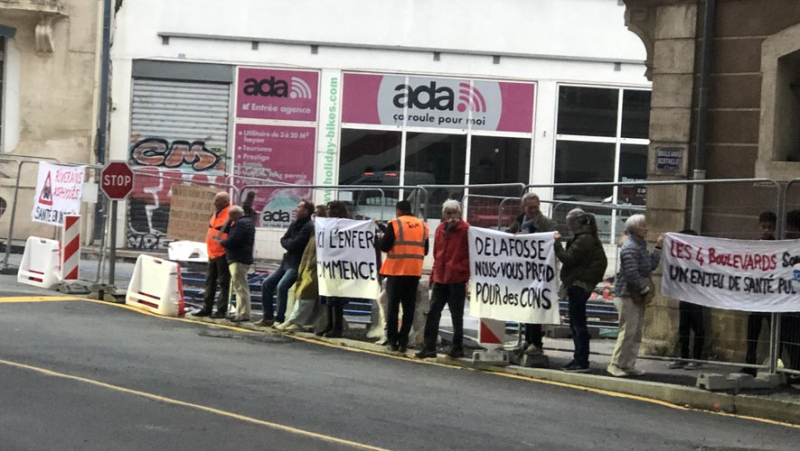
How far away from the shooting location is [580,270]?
1337cm

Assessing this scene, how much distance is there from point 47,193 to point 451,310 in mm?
10256

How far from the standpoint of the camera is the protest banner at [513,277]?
13.6m

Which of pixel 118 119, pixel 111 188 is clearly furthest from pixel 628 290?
pixel 118 119

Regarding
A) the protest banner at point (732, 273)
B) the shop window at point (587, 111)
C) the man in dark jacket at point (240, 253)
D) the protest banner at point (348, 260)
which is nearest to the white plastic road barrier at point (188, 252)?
the man in dark jacket at point (240, 253)

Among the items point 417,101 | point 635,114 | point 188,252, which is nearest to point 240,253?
point 188,252

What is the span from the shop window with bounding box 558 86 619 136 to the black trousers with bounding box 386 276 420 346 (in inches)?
550

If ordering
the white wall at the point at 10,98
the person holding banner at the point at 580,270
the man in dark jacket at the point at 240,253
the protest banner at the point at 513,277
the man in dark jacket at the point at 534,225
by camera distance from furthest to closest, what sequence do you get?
the white wall at the point at 10,98, the man in dark jacket at the point at 240,253, the man in dark jacket at the point at 534,225, the protest banner at the point at 513,277, the person holding banner at the point at 580,270

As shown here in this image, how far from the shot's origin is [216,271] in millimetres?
17531

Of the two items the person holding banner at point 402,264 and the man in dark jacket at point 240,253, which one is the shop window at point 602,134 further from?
the person holding banner at point 402,264

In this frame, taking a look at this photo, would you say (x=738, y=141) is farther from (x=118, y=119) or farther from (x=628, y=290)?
(x=118, y=119)

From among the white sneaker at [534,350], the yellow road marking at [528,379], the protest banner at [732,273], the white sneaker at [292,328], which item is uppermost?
the protest banner at [732,273]

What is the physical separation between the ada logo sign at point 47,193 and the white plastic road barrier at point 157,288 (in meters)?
4.03

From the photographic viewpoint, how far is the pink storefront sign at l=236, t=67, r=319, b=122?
2775 cm

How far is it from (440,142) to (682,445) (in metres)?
18.8
